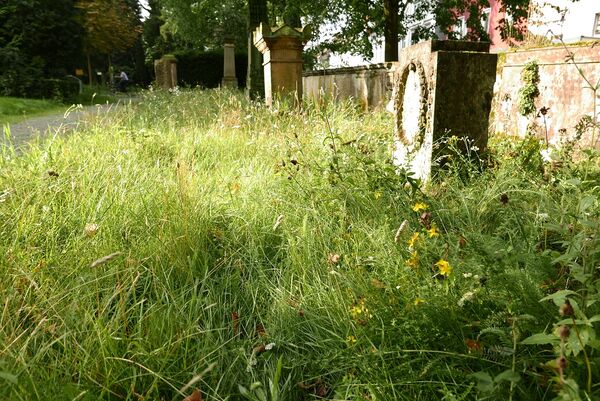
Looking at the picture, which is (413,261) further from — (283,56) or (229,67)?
(229,67)

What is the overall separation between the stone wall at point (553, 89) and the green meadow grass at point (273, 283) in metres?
1.60

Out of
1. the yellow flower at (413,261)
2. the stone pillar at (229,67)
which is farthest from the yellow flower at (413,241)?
the stone pillar at (229,67)

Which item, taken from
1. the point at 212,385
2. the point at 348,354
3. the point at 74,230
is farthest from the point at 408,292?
the point at 74,230

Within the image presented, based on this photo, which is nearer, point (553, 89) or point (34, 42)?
point (553, 89)

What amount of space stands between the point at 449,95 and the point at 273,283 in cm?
213

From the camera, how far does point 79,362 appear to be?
1533mm

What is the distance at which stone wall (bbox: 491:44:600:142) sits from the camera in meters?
4.52

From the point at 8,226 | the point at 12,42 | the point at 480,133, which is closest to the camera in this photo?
the point at 8,226

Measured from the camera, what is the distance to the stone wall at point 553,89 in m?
4.52

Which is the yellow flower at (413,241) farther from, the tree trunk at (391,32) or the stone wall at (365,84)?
the tree trunk at (391,32)

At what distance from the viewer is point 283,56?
26.4 ft

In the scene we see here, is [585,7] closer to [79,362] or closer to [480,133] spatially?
[480,133]

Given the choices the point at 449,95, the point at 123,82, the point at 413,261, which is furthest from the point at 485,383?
the point at 123,82

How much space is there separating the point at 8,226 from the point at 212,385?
1454mm
